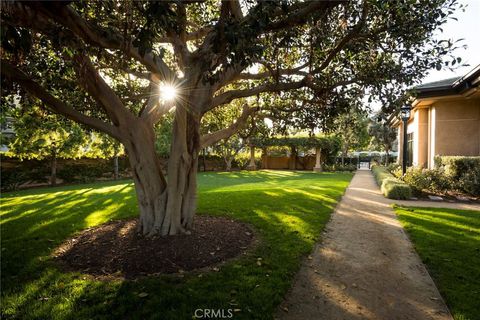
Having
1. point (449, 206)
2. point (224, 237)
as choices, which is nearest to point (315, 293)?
point (224, 237)

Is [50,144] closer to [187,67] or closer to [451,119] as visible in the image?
[187,67]

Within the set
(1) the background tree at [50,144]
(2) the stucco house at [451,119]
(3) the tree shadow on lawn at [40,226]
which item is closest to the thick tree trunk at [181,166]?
(3) the tree shadow on lawn at [40,226]

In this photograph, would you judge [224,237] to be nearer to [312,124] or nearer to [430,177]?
[312,124]

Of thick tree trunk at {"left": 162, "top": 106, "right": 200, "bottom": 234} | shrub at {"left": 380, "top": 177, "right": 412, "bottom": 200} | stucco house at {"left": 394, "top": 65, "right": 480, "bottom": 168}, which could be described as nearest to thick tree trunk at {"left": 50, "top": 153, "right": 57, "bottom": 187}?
thick tree trunk at {"left": 162, "top": 106, "right": 200, "bottom": 234}

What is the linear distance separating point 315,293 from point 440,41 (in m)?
5.10

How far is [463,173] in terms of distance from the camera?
38.0 ft

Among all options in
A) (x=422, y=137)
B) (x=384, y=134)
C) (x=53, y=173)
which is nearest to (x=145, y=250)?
(x=422, y=137)

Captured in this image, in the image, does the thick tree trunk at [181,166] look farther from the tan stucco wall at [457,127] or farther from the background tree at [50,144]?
the tan stucco wall at [457,127]

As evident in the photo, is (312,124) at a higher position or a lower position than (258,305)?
higher

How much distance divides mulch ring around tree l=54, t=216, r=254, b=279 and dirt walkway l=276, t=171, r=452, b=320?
1.60 meters

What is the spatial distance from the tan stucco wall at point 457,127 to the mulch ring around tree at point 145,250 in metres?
13.0

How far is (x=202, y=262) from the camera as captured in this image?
15.8 ft

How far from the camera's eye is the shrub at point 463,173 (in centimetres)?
1089

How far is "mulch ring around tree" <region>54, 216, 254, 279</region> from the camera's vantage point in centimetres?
461
